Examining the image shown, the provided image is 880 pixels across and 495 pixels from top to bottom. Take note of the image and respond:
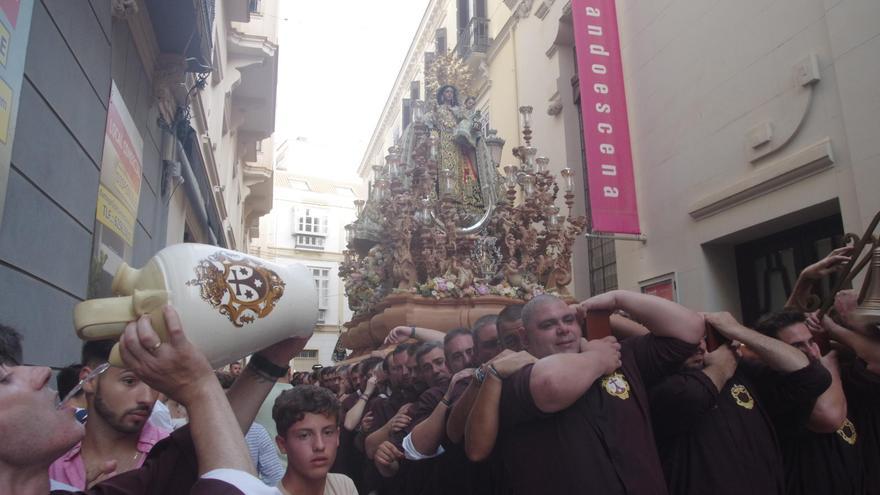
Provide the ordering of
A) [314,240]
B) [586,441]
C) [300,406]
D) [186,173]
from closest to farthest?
[586,441] → [300,406] → [186,173] → [314,240]

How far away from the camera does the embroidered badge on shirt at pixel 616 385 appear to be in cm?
254

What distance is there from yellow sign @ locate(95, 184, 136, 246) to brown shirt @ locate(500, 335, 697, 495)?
3760 mm

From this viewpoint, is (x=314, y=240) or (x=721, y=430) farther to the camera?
(x=314, y=240)

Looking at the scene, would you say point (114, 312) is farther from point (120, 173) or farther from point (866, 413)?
point (120, 173)

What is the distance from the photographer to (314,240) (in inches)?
1433

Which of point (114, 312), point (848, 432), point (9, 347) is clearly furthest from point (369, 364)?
point (114, 312)

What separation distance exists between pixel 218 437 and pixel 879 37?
7.00 m

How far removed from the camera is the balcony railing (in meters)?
17.1

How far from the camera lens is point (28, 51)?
3.46 metres

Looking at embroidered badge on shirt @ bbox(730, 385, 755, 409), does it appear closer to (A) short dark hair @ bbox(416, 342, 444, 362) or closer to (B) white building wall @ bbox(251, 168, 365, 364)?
(A) short dark hair @ bbox(416, 342, 444, 362)

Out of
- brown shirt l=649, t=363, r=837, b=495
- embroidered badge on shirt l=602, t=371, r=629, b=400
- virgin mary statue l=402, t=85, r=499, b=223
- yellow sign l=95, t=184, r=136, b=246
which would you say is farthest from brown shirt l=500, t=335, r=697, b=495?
virgin mary statue l=402, t=85, r=499, b=223

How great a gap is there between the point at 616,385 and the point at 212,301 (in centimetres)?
168

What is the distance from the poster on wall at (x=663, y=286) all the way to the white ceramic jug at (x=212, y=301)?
8.28m

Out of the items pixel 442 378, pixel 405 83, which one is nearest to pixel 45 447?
pixel 442 378
